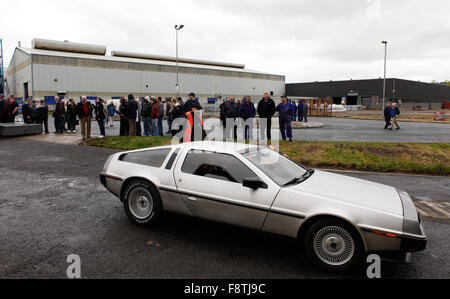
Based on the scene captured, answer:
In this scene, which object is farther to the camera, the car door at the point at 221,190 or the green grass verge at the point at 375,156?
the green grass verge at the point at 375,156

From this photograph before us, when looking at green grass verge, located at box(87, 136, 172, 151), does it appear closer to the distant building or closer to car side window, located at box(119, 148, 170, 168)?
car side window, located at box(119, 148, 170, 168)

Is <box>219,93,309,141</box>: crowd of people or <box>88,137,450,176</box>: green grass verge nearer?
<box>88,137,450,176</box>: green grass verge

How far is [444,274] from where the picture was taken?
3.64 metres

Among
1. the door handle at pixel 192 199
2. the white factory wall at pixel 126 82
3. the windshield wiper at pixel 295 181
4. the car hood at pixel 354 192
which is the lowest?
the door handle at pixel 192 199

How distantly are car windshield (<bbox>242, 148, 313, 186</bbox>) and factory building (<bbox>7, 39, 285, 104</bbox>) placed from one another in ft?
146

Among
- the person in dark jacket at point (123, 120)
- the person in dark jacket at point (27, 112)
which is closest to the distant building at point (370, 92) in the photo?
the person in dark jacket at point (123, 120)

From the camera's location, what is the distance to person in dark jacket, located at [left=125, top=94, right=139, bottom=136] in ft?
46.1

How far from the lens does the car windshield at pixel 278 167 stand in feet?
14.4

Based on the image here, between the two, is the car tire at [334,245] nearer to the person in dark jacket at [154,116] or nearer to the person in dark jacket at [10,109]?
the person in dark jacket at [154,116]

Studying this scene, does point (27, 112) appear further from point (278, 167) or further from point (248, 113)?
point (278, 167)

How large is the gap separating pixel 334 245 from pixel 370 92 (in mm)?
77156

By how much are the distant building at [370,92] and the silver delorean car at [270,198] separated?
6719cm

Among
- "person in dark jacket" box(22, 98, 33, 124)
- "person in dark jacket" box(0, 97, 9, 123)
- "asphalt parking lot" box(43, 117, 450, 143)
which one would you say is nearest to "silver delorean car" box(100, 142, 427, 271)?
"asphalt parking lot" box(43, 117, 450, 143)
